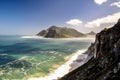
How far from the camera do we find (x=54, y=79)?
4077 inches

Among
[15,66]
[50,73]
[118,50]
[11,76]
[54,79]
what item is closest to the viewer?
[118,50]

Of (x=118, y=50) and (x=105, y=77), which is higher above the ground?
(x=118, y=50)

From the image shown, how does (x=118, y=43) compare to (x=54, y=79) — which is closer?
(x=118, y=43)

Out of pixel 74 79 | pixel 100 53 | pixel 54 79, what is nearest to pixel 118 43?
pixel 100 53

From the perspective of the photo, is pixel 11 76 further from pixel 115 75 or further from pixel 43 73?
pixel 115 75

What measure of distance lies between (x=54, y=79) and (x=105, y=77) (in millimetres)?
51286

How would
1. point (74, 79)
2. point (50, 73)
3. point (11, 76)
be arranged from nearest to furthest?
point (74, 79) < point (11, 76) < point (50, 73)

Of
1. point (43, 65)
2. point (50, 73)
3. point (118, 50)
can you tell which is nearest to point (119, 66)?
point (118, 50)

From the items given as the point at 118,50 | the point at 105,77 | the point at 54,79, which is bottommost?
the point at 54,79

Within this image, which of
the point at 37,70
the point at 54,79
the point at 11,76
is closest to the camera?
the point at 54,79

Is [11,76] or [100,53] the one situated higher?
[100,53]

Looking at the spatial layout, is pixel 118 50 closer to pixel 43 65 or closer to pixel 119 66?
pixel 119 66

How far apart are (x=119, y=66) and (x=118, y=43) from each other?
10.8m

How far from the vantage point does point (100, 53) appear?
79875mm
